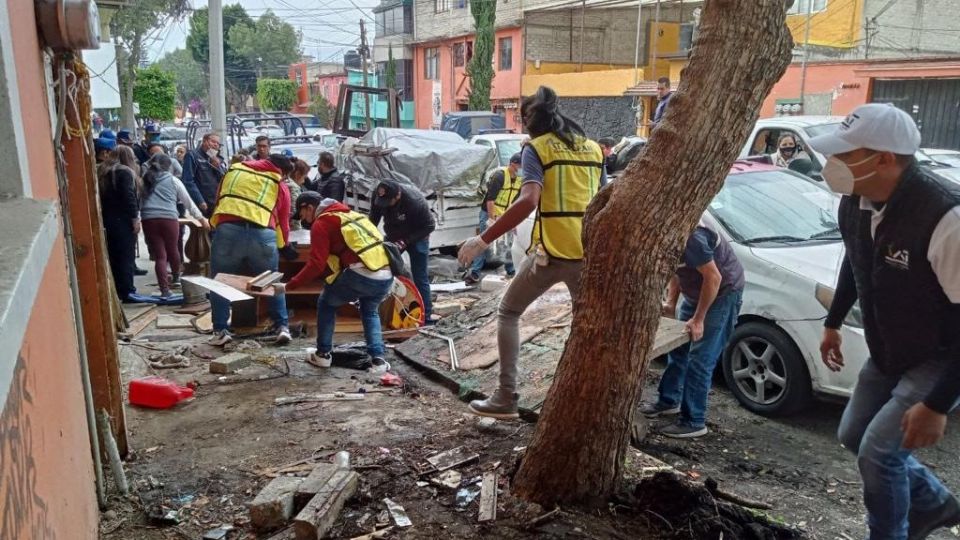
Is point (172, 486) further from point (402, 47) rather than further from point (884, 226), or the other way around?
point (402, 47)

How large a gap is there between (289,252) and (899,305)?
6149 mm

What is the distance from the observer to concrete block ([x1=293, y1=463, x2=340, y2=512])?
3.41 m

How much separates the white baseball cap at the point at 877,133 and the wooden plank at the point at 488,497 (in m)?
2.00

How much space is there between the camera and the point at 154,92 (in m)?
34.2

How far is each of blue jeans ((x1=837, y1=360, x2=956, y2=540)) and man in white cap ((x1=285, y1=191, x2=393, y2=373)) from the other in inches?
153

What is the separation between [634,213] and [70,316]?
246cm

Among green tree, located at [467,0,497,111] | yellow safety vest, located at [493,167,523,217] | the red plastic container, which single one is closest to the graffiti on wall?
the red plastic container

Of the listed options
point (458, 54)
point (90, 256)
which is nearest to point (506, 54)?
point (458, 54)

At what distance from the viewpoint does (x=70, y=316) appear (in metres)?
3.24

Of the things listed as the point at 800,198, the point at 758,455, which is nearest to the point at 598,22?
the point at 800,198

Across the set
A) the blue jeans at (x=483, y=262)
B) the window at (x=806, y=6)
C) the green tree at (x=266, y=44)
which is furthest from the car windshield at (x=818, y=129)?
the green tree at (x=266, y=44)

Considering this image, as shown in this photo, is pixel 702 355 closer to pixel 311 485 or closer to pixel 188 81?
pixel 311 485

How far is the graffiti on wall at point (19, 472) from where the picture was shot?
1349 millimetres

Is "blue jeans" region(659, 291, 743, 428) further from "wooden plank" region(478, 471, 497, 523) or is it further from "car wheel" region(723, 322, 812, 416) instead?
"wooden plank" region(478, 471, 497, 523)
